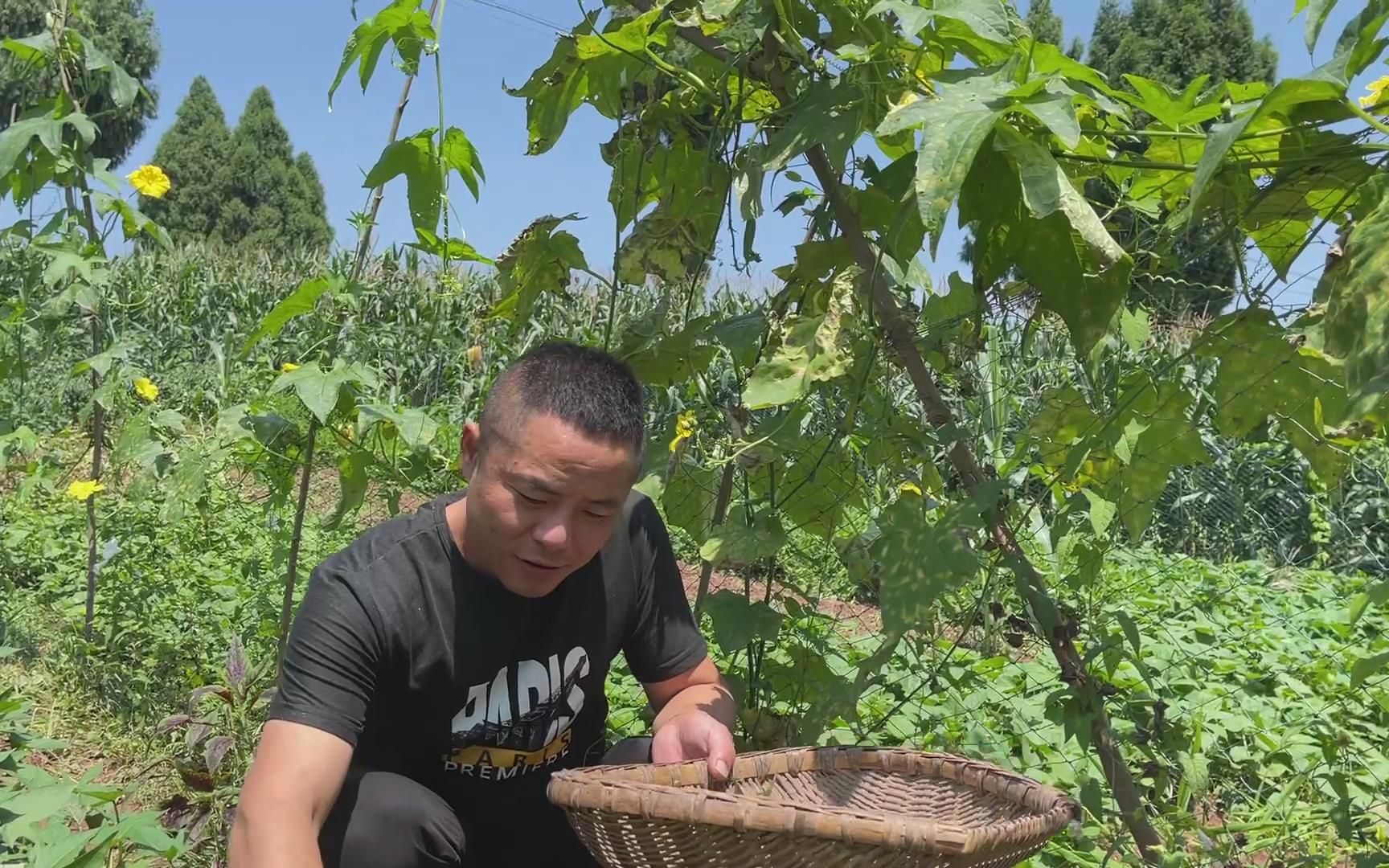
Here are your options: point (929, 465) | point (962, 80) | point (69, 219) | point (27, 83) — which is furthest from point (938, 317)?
point (27, 83)

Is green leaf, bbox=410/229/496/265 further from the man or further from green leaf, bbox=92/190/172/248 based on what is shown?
green leaf, bbox=92/190/172/248

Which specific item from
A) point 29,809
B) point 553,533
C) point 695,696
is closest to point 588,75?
point 553,533

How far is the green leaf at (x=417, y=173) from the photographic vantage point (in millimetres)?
2043

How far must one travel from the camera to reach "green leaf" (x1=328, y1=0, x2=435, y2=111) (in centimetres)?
186

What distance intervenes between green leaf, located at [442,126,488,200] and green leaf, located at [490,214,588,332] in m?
0.17

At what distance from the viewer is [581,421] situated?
5.13 feet

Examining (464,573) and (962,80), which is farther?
(464,573)

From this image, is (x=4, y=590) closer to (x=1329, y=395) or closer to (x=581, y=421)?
(x=581, y=421)

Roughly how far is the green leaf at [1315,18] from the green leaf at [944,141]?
0.84 ft

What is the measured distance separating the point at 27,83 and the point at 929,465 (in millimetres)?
2584

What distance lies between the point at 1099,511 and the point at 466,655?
907 mm

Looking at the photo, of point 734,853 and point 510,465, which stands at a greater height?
point 510,465

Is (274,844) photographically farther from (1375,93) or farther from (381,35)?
(1375,93)

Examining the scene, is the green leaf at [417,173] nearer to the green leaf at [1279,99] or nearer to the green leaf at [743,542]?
the green leaf at [743,542]
